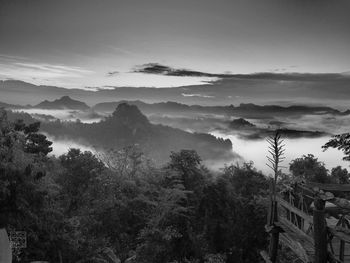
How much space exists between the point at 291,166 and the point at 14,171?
117 ft

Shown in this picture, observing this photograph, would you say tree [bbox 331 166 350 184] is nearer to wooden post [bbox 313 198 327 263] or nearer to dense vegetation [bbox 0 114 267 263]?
dense vegetation [bbox 0 114 267 263]

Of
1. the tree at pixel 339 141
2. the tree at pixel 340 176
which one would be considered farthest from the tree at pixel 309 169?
the tree at pixel 339 141

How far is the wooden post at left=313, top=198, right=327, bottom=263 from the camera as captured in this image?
27.9 ft

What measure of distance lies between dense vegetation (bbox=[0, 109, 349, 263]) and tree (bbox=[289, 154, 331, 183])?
0.54 m

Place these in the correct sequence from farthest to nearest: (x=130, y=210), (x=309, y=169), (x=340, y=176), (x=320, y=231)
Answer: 1. (x=340, y=176)
2. (x=309, y=169)
3. (x=130, y=210)
4. (x=320, y=231)

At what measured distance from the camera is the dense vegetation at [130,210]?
1898 cm

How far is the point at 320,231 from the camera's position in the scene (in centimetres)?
853

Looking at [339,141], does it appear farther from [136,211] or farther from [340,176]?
[340,176]

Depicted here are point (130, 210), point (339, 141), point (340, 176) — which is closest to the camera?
point (339, 141)

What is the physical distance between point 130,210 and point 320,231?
2377 cm

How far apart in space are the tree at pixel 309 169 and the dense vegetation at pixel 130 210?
0.54 meters

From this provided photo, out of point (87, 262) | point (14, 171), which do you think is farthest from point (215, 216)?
point (14, 171)

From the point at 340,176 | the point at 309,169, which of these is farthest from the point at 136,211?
the point at 340,176

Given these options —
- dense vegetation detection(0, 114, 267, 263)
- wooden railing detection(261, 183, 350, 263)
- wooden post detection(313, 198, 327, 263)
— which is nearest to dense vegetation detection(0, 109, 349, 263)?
dense vegetation detection(0, 114, 267, 263)
